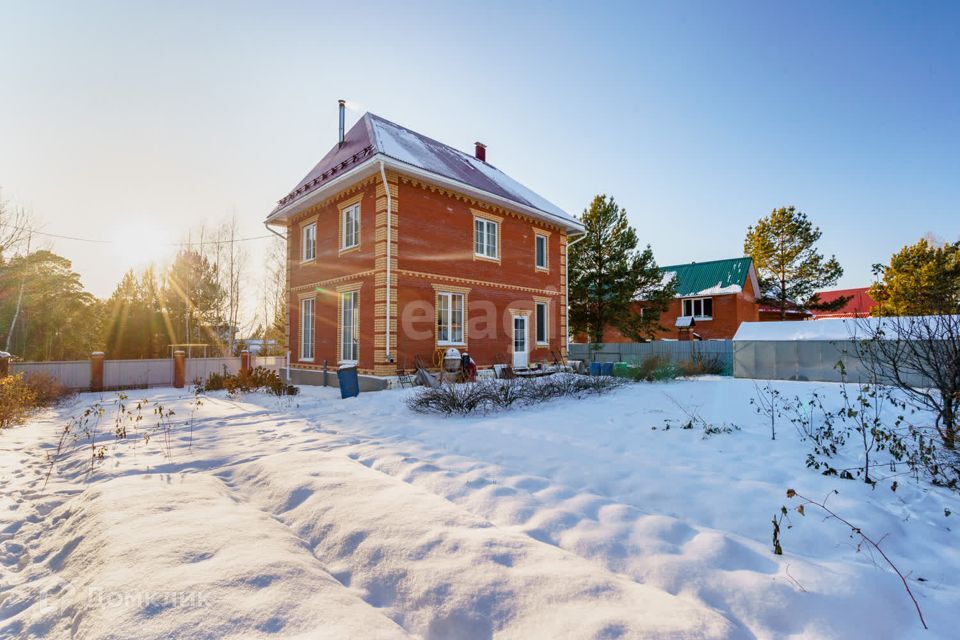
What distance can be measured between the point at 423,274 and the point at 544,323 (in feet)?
18.9

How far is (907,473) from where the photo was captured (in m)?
4.30

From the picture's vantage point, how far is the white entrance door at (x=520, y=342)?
15.2 m

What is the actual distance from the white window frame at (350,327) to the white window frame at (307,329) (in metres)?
1.88

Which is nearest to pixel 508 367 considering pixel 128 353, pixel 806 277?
pixel 128 353

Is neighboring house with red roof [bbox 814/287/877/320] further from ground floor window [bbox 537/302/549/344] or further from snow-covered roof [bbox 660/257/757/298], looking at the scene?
ground floor window [bbox 537/302/549/344]

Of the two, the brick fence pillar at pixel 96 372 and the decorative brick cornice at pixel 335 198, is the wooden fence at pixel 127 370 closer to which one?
the brick fence pillar at pixel 96 372

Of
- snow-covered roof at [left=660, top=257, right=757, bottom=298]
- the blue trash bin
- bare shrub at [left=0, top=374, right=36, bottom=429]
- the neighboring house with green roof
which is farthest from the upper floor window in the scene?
bare shrub at [left=0, top=374, right=36, bottom=429]

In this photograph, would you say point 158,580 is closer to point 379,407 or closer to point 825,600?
point 825,600

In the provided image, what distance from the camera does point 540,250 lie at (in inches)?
651

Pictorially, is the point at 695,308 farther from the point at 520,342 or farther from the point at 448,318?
the point at 448,318

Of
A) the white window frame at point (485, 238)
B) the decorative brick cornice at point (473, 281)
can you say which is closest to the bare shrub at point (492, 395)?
the decorative brick cornice at point (473, 281)

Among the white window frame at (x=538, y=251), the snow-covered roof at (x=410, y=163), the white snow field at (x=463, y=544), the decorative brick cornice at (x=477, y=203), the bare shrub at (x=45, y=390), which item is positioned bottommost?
the white snow field at (x=463, y=544)

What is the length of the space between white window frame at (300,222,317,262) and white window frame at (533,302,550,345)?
7.95m

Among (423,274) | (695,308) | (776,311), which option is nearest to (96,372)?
(423,274)
